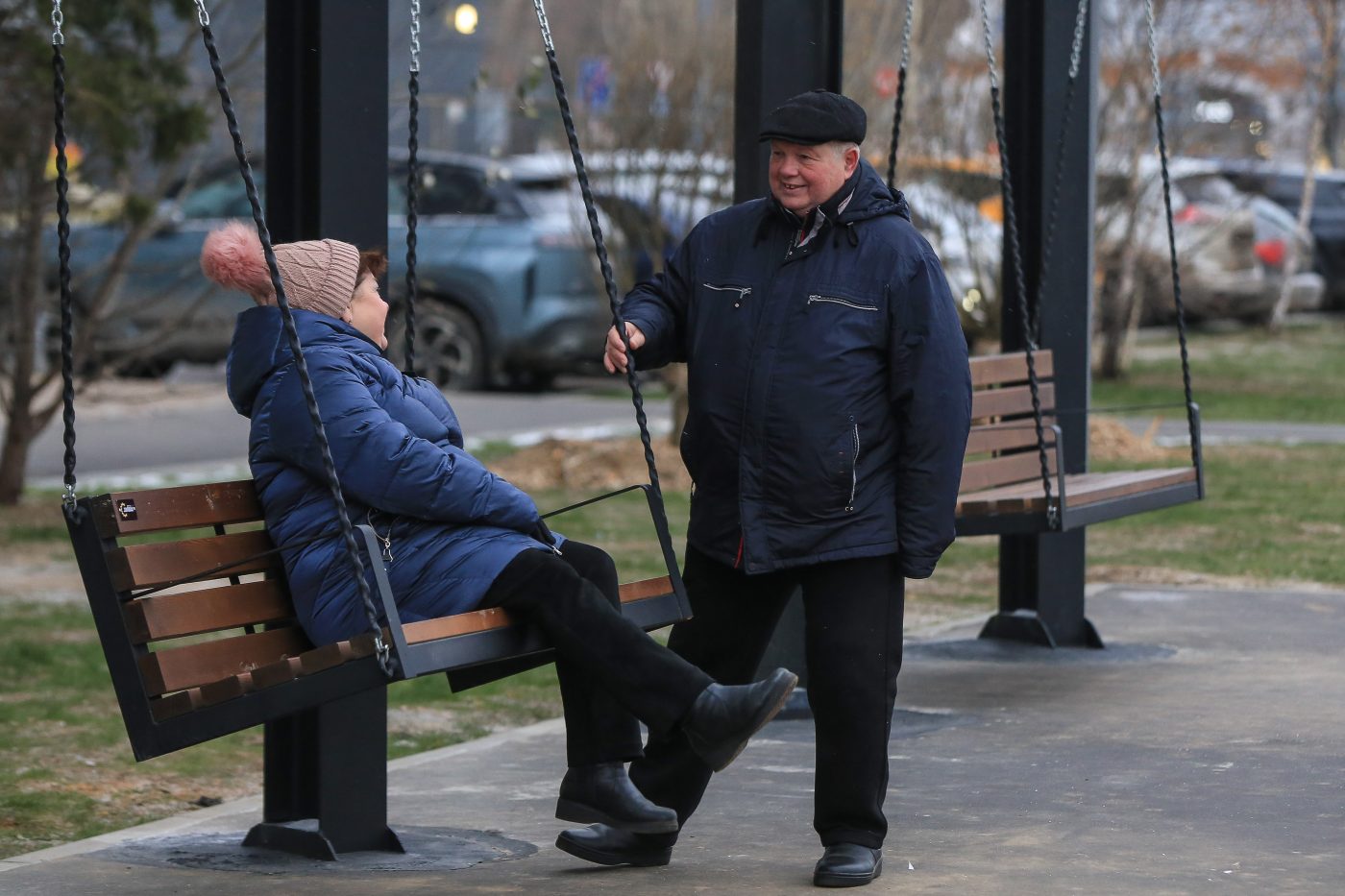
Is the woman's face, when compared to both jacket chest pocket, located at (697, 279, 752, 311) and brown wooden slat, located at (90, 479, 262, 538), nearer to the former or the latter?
brown wooden slat, located at (90, 479, 262, 538)

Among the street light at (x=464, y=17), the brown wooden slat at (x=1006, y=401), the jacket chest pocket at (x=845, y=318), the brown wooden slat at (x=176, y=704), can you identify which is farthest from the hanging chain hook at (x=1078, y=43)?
the street light at (x=464, y=17)

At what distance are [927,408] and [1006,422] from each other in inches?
119

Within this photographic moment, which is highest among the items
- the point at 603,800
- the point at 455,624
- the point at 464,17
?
the point at 464,17

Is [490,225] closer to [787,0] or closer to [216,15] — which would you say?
[216,15]

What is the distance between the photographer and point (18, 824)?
575 cm

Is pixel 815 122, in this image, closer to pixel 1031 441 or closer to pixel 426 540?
pixel 426 540

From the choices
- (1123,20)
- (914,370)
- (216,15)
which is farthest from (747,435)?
(1123,20)

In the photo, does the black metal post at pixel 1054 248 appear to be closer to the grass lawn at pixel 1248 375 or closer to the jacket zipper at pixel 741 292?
the jacket zipper at pixel 741 292

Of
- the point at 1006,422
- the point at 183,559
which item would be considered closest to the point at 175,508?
the point at 183,559

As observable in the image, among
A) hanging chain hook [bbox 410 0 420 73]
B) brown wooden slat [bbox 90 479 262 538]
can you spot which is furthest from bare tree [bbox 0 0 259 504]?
brown wooden slat [bbox 90 479 262 538]

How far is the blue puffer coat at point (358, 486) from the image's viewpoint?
462 centimetres

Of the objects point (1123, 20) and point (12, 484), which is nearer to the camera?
point (12, 484)

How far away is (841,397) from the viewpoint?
4.84 m

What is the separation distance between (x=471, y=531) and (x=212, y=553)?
1.75ft
